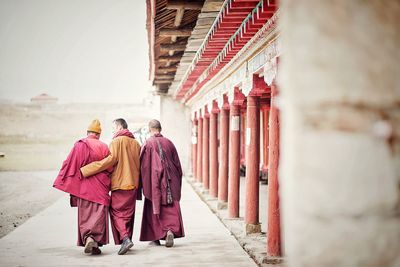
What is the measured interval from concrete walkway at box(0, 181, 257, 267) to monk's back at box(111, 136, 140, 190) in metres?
0.83

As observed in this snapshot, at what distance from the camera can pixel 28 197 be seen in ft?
43.9

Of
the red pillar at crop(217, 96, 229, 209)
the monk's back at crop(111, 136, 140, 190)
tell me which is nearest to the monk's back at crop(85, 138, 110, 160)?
→ the monk's back at crop(111, 136, 140, 190)

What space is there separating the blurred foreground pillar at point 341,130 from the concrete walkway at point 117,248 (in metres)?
4.23

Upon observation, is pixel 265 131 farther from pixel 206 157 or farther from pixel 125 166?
pixel 125 166

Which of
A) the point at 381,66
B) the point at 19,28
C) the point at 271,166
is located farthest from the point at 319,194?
the point at 19,28

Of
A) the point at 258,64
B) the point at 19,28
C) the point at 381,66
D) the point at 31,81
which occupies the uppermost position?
the point at 19,28

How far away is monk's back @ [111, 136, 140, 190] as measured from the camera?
5.88 metres

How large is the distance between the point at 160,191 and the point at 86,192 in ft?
3.16

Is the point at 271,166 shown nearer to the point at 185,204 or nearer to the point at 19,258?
the point at 19,258

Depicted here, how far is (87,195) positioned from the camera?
5648 millimetres

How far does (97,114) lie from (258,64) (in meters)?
65.0

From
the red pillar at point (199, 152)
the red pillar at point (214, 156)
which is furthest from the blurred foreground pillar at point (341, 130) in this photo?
the red pillar at point (199, 152)

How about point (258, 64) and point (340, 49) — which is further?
point (258, 64)

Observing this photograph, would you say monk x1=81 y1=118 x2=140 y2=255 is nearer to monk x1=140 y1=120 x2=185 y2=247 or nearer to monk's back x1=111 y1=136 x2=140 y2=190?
monk's back x1=111 y1=136 x2=140 y2=190
